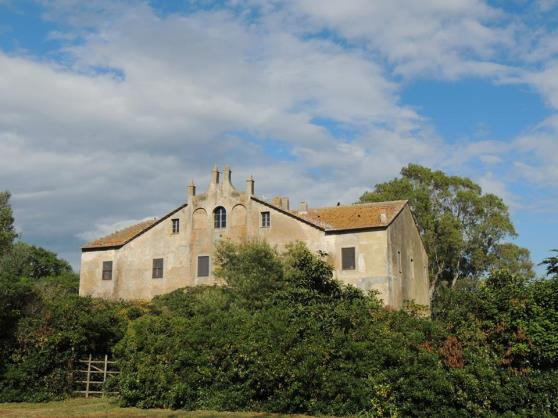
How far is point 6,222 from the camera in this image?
49.5 meters

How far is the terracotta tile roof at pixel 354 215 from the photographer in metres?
36.6

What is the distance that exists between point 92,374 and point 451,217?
35.1m

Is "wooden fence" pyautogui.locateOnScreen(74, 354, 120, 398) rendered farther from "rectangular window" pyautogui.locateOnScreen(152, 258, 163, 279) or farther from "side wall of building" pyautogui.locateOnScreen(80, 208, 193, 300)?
"rectangular window" pyautogui.locateOnScreen(152, 258, 163, 279)

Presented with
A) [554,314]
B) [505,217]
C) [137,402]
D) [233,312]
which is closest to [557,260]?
[554,314]

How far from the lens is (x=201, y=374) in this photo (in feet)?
61.6

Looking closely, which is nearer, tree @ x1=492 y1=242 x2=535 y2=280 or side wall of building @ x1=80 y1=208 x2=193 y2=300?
side wall of building @ x1=80 y1=208 x2=193 y2=300

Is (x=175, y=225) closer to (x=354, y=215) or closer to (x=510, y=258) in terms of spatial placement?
(x=354, y=215)

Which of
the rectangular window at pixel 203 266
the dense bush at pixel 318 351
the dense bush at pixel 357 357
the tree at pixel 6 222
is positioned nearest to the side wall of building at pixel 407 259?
the rectangular window at pixel 203 266

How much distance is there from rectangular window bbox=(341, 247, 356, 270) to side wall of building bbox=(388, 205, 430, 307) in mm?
2294

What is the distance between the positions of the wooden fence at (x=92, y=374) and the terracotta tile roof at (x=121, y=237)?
66.2 ft

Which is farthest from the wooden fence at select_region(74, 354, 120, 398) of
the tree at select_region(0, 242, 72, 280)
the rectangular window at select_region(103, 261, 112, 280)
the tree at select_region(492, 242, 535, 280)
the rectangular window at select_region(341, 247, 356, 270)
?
the tree at select_region(0, 242, 72, 280)

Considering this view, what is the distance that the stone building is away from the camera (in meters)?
36.2

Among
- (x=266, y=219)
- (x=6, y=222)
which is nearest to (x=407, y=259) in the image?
(x=266, y=219)

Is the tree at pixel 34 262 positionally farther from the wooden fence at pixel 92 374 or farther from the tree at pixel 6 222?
the wooden fence at pixel 92 374
